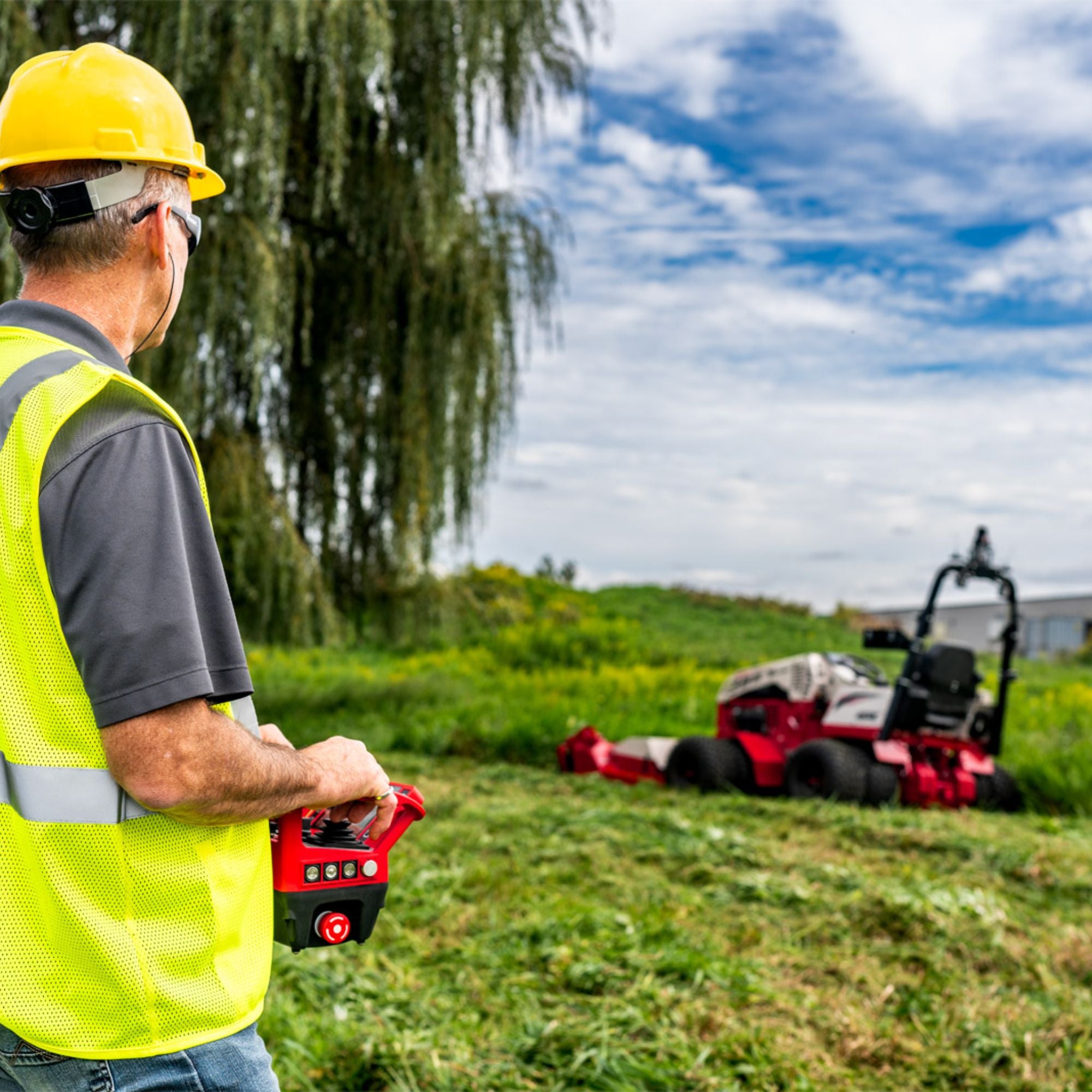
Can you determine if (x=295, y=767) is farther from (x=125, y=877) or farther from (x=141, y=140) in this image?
(x=141, y=140)

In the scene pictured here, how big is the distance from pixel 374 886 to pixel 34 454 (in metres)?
0.76

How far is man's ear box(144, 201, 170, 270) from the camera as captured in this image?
1.50m

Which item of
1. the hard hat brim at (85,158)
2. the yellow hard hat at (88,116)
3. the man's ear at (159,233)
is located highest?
the yellow hard hat at (88,116)

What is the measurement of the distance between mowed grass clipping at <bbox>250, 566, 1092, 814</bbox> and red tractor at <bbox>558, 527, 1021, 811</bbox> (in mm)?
528

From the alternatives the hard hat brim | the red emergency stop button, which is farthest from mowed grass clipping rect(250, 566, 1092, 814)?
the hard hat brim

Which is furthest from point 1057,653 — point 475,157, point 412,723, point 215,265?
point 215,265

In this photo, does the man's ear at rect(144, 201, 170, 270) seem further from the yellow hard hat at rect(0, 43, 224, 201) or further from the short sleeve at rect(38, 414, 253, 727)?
the short sleeve at rect(38, 414, 253, 727)

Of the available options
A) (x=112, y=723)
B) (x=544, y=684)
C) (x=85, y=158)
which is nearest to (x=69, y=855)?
(x=112, y=723)

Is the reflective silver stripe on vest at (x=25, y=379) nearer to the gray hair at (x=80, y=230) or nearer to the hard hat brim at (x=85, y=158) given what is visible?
the gray hair at (x=80, y=230)

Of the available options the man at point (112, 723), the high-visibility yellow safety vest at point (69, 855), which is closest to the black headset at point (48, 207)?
the man at point (112, 723)

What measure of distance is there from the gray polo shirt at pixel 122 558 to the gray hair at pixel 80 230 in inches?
9.5

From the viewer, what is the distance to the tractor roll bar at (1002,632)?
7.16m

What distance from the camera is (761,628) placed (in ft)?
61.2

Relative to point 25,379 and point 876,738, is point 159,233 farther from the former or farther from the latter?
point 876,738
